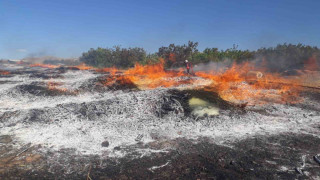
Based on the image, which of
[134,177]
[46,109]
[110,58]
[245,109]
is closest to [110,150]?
[134,177]

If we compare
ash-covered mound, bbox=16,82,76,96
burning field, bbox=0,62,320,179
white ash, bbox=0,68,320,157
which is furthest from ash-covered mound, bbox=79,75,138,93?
white ash, bbox=0,68,320,157

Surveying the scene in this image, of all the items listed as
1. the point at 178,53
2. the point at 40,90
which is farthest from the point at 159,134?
the point at 178,53

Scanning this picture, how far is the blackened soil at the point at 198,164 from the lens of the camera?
427cm

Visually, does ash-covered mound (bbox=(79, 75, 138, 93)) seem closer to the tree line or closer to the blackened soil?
the blackened soil

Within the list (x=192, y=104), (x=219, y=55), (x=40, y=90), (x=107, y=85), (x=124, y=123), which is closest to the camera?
(x=124, y=123)

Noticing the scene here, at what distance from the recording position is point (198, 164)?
15.3 feet

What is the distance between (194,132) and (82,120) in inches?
162

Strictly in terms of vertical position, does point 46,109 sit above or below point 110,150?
above

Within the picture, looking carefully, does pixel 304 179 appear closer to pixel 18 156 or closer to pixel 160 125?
pixel 160 125

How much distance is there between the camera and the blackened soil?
14.0ft

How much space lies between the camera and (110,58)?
3012 centimetres

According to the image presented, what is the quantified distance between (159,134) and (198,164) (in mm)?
2048

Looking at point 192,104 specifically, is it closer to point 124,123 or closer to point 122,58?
point 124,123

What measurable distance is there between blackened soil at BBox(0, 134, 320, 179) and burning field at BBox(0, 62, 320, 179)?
0.02m
